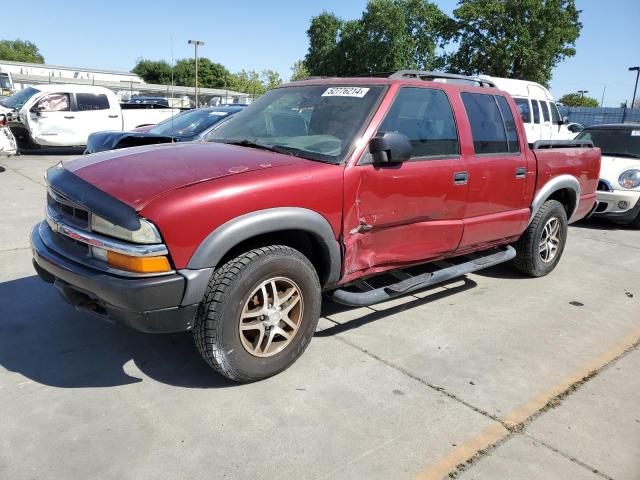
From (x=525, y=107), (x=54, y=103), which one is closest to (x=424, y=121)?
(x=525, y=107)

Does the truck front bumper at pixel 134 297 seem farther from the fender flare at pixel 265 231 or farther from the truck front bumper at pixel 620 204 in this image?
the truck front bumper at pixel 620 204

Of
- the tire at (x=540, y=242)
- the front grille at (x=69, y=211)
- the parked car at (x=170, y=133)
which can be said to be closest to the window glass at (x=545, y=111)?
the parked car at (x=170, y=133)

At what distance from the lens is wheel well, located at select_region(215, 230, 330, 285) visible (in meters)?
3.04

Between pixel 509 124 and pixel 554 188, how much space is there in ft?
3.15

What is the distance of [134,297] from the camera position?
2.60 m

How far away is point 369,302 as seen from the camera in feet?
11.6

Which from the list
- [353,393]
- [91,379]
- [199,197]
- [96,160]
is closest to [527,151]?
[353,393]

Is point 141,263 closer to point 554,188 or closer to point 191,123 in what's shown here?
point 554,188

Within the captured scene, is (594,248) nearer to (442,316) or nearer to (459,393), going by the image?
(442,316)

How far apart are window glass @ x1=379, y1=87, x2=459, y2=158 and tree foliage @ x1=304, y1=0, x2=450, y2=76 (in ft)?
171

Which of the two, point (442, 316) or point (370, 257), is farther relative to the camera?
point (442, 316)

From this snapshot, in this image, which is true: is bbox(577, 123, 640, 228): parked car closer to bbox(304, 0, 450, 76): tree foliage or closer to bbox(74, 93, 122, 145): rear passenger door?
bbox(74, 93, 122, 145): rear passenger door

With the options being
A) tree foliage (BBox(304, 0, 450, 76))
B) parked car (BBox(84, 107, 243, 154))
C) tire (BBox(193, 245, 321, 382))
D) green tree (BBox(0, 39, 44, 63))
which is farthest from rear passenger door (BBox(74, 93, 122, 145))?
green tree (BBox(0, 39, 44, 63))

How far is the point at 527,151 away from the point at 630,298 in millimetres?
1803
